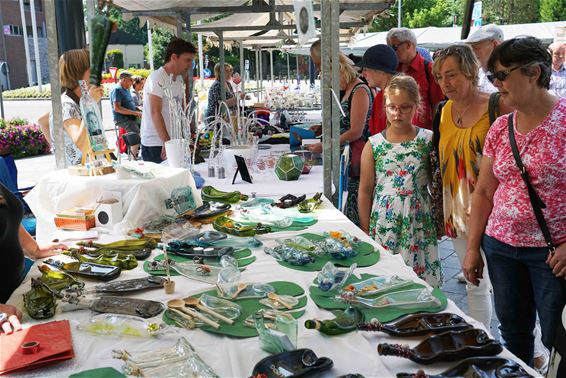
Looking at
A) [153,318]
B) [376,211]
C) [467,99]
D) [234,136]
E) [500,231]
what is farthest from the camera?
[234,136]

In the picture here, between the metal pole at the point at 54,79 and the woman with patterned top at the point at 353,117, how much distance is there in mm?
1568

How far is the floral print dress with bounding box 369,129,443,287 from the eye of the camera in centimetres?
241

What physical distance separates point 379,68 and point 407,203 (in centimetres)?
109

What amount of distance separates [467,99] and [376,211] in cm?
62

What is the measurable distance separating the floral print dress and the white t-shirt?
5.67ft

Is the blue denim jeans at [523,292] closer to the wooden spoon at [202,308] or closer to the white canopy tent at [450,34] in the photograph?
the wooden spoon at [202,308]

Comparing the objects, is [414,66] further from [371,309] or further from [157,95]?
[371,309]

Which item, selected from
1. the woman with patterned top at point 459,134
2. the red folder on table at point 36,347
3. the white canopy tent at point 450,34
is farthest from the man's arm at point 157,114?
the white canopy tent at point 450,34

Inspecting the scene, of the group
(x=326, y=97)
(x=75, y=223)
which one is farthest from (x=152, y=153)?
(x=75, y=223)

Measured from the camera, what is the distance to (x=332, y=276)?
67.4 inches

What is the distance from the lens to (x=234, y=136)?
12.3 ft

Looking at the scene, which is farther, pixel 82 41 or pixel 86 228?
pixel 82 41

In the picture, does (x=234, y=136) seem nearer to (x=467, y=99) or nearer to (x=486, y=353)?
(x=467, y=99)

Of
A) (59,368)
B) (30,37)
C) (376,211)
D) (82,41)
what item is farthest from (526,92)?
(30,37)
